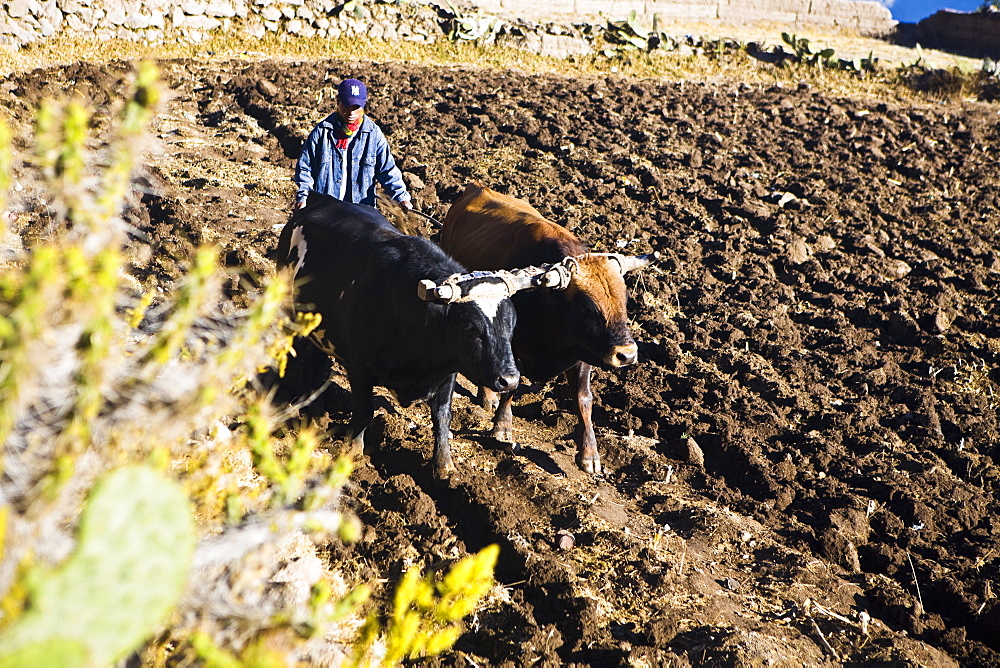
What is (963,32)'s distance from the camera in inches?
1188

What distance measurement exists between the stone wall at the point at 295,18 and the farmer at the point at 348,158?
1260 centimetres

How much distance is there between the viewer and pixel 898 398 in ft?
24.5

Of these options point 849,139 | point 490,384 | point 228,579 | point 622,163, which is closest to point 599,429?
point 490,384

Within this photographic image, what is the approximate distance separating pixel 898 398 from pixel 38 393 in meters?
6.93

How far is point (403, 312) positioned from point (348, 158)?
2.41 meters

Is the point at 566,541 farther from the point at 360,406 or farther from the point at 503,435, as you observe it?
the point at 360,406

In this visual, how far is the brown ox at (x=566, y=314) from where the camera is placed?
606cm

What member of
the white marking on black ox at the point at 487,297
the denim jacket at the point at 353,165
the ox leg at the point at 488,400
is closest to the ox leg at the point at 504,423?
the ox leg at the point at 488,400

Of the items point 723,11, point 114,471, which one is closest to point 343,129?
point 114,471

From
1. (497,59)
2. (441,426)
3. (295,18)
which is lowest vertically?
(441,426)

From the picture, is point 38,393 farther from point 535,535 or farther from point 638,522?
point 638,522

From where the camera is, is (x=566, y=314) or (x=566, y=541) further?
(x=566, y=314)

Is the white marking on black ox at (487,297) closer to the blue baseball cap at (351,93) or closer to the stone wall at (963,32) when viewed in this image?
the blue baseball cap at (351,93)

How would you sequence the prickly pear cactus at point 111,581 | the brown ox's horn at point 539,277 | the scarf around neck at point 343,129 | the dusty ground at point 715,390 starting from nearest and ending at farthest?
1. the prickly pear cactus at point 111,581
2. the dusty ground at point 715,390
3. the brown ox's horn at point 539,277
4. the scarf around neck at point 343,129
